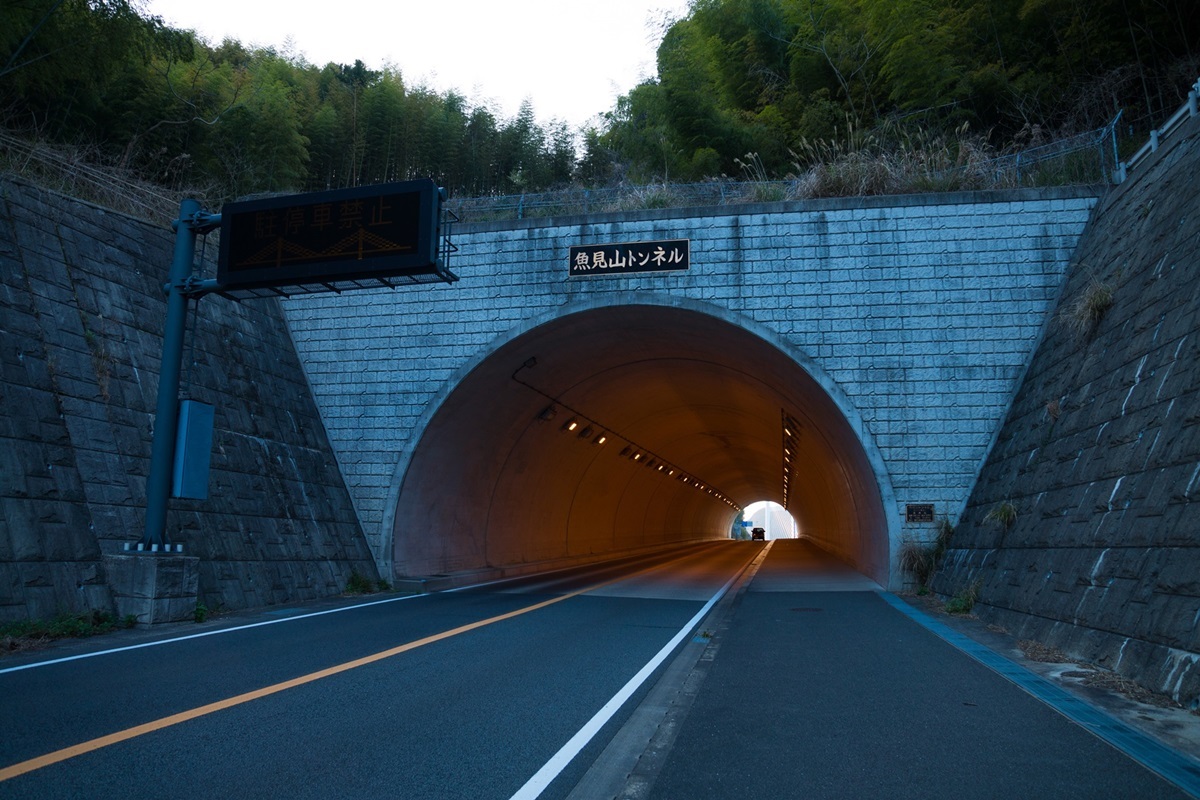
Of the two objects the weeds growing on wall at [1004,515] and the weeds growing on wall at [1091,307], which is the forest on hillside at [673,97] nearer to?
the weeds growing on wall at [1091,307]

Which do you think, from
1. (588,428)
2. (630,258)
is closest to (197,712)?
(630,258)

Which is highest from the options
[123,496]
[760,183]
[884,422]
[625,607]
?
[760,183]

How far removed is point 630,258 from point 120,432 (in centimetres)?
876

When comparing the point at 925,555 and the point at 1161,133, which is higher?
the point at 1161,133

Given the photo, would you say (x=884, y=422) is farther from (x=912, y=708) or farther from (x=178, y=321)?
(x=178, y=321)

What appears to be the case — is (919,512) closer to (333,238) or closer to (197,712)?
(333,238)

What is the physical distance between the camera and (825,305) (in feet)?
45.8

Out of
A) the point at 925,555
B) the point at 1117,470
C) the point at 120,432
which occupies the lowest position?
the point at 925,555

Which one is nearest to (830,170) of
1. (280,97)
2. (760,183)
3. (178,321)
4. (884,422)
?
(760,183)

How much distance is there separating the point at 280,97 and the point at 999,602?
21.2 m

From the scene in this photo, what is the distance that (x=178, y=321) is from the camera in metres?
10.8

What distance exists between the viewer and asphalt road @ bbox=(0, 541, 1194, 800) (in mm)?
3887

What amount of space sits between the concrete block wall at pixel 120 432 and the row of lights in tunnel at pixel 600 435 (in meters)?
4.92

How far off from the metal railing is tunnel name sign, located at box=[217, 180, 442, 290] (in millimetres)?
9839
